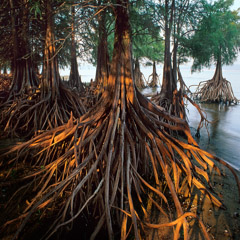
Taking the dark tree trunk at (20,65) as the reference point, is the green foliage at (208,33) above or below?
above

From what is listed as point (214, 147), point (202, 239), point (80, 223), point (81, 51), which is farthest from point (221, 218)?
point (81, 51)

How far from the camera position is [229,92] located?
12789 mm

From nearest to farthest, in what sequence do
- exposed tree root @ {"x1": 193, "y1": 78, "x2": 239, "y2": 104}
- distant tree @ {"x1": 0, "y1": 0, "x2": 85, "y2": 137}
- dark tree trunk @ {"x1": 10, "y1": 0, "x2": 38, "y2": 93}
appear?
1. distant tree @ {"x1": 0, "y1": 0, "x2": 85, "y2": 137}
2. dark tree trunk @ {"x1": 10, "y1": 0, "x2": 38, "y2": 93}
3. exposed tree root @ {"x1": 193, "y1": 78, "x2": 239, "y2": 104}

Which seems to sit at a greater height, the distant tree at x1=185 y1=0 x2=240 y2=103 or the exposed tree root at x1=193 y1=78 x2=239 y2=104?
the distant tree at x1=185 y1=0 x2=240 y2=103

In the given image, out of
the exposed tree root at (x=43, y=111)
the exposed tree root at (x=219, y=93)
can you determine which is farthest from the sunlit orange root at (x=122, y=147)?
the exposed tree root at (x=219, y=93)

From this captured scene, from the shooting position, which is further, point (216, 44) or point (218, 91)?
point (218, 91)

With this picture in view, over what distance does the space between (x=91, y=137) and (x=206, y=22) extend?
6761mm

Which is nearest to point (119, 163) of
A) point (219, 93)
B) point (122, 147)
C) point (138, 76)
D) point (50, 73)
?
point (122, 147)

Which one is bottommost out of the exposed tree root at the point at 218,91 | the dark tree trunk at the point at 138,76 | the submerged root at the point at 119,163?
the submerged root at the point at 119,163

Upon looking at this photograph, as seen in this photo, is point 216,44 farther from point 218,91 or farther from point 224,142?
point 224,142

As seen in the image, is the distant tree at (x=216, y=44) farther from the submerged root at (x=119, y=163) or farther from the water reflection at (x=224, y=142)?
the submerged root at (x=119, y=163)

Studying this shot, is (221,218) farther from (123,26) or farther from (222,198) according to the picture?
(123,26)

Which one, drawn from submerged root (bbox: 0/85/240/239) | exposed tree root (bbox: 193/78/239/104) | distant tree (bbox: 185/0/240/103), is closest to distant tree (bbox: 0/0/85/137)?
submerged root (bbox: 0/85/240/239)

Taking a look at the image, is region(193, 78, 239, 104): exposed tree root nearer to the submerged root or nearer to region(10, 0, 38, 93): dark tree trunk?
region(10, 0, 38, 93): dark tree trunk
